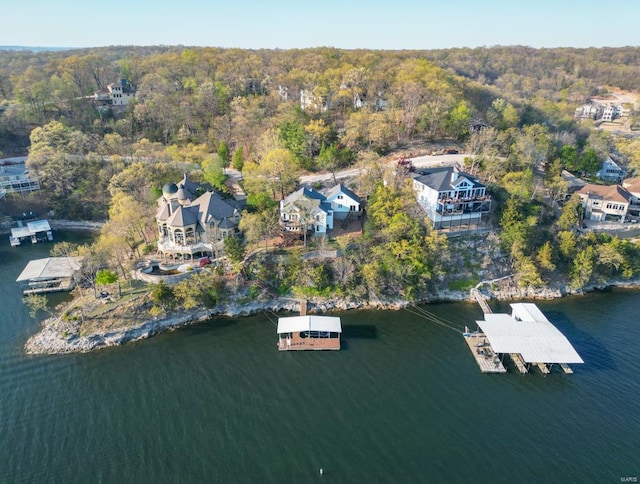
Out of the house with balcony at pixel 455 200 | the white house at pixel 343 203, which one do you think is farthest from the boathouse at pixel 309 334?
the house with balcony at pixel 455 200

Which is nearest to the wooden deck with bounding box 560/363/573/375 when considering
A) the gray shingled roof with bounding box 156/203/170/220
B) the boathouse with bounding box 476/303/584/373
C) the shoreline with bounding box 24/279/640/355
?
the boathouse with bounding box 476/303/584/373

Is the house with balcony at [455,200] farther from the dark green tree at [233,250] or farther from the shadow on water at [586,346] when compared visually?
the dark green tree at [233,250]

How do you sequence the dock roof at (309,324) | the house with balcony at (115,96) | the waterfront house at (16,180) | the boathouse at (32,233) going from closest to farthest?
the dock roof at (309,324) < the boathouse at (32,233) < the waterfront house at (16,180) < the house with balcony at (115,96)

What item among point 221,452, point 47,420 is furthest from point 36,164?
point 221,452

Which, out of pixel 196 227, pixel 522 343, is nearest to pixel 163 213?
pixel 196 227

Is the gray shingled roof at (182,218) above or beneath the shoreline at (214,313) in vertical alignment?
above

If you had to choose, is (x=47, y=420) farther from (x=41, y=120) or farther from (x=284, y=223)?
(x=41, y=120)
